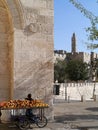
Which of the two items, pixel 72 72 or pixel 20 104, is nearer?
pixel 20 104

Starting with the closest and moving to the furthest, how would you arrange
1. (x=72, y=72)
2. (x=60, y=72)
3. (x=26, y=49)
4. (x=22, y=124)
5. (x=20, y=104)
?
Answer: 1. (x=22, y=124)
2. (x=20, y=104)
3. (x=26, y=49)
4. (x=72, y=72)
5. (x=60, y=72)

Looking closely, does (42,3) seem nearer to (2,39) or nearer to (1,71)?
(2,39)

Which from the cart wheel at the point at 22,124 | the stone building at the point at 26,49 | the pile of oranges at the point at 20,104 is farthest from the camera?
the stone building at the point at 26,49

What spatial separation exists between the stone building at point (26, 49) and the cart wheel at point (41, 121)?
117 cm

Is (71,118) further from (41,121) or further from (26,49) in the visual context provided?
A: (26,49)

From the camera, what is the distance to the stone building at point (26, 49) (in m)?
13.5

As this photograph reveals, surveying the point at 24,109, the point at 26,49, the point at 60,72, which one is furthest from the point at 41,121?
Result: the point at 60,72

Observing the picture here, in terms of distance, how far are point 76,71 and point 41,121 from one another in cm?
5470

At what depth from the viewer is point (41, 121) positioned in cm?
1274

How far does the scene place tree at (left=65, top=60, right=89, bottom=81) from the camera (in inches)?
2675

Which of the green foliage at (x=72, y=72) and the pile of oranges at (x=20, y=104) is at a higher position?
the pile of oranges at (x=20, y=104)

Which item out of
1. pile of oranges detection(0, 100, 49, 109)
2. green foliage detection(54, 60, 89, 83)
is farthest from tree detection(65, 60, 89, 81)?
pile of oranges detection(0, 100, 49, 109)

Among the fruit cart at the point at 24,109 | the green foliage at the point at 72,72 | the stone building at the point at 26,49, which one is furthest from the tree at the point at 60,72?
the fruit cart at the point at 24,109

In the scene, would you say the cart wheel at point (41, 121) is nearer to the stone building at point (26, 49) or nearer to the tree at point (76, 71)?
the stone building at point (26, 49)
